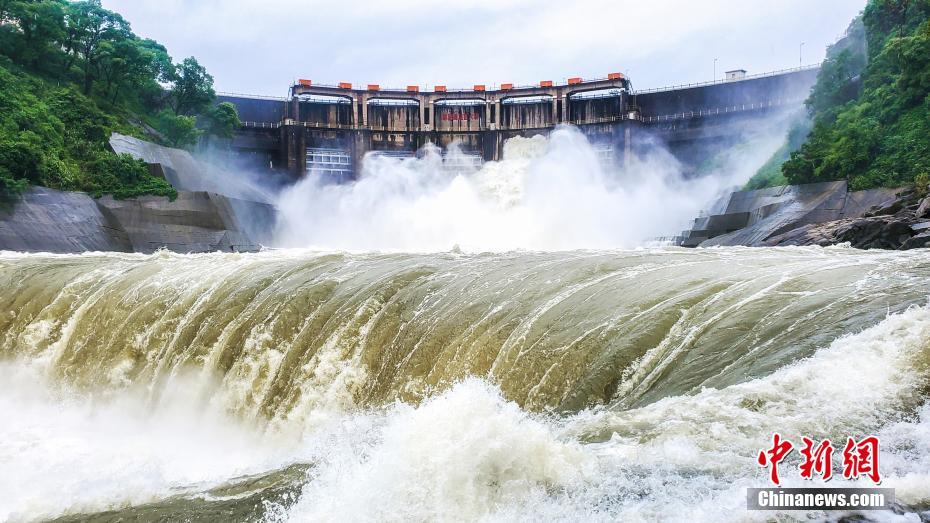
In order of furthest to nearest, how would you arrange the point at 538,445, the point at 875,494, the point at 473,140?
the point at 473,140 < the point at 538,445 < the point at 875,494

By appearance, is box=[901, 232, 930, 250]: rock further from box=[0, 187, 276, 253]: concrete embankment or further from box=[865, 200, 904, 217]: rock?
box=[0, 187, 276, 253]: concrete embankment

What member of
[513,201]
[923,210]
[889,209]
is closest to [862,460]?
[923,210]

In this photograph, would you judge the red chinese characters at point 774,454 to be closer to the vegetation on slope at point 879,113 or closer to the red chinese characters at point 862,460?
the red chinese characters at point 862,460

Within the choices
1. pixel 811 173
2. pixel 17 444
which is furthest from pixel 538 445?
pixel 811 173

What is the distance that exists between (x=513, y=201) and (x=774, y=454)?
41875 mm

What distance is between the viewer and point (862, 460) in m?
3.86

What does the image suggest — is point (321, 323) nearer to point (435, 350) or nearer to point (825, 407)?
point (435, 350)

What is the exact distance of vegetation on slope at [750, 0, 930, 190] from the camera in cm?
2389

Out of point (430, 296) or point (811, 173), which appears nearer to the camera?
point (430, 296)

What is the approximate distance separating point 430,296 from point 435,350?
1.41 metres

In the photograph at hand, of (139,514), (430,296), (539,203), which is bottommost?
(139,514)

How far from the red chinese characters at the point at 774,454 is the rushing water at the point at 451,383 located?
0.09 metres

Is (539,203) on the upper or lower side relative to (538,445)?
upper

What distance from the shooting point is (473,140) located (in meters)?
51.2
